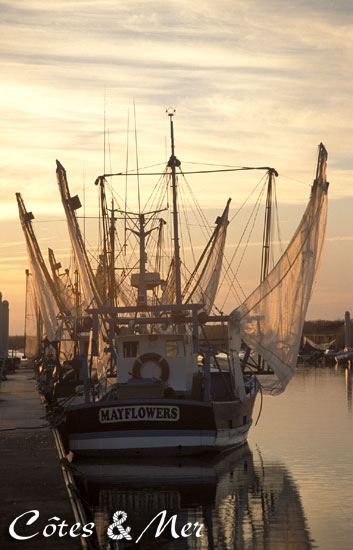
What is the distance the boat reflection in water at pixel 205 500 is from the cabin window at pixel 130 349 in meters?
5.29

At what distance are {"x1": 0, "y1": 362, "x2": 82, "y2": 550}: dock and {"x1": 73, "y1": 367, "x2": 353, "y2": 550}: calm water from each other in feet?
5.56

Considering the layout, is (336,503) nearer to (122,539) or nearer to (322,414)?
(122,539)

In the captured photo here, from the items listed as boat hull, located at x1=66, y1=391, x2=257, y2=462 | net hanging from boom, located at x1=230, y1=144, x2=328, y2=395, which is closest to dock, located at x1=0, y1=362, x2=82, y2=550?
boat hull, located at x1=66, y1=391, x2=257, y2=462

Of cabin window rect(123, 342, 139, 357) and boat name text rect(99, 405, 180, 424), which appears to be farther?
cabin window rect(123, 342, 139, 357)

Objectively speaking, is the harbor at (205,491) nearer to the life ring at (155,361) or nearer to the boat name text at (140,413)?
the boat name text at (140,413)

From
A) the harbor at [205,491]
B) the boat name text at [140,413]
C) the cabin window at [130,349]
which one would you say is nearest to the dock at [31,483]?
the harbor at [205,491]

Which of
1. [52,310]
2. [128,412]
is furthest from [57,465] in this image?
[52,310]

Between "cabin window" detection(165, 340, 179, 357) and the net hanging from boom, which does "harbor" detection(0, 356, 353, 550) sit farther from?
"cabin window" detection(165, 340, 179, 357)

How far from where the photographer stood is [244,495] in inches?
1219

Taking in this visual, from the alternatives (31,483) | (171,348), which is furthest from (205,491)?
(171,348)

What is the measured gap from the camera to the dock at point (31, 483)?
19.0 m

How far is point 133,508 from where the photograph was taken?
27.7 metres

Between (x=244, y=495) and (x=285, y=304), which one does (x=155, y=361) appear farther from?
(x=244, y=495)

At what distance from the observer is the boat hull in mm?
34594
